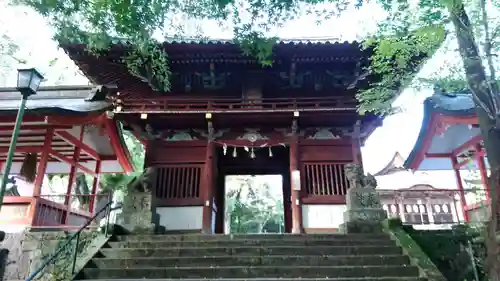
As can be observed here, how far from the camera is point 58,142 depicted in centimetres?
1133

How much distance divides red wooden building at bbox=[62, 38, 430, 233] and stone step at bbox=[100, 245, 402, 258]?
2.56 m

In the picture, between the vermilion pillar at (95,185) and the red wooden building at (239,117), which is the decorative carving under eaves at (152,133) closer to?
the red wooden building at (239,117)

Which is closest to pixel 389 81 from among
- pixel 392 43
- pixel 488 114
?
pixel 392 43

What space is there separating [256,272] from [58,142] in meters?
8.44

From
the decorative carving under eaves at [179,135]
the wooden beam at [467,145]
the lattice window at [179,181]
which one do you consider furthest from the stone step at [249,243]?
the wooden beam at [467,145]

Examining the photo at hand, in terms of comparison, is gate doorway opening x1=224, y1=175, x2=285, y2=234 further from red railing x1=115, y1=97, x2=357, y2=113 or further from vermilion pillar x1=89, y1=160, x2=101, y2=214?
red railing x1=115, y1=97, x2=357, y2=113

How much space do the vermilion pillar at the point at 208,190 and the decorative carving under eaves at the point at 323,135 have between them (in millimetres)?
3058

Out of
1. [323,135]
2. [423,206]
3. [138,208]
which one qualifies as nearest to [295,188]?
[323,135]

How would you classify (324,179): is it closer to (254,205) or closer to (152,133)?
(152,133)

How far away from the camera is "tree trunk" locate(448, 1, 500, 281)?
430cm

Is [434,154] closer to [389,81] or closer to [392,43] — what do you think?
[389,81]

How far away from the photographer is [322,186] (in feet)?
33.3

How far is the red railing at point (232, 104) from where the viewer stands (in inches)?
391

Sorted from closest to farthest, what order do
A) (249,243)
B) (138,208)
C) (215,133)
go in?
1. (249,243)
2. (138,208)
3. (215,133)
